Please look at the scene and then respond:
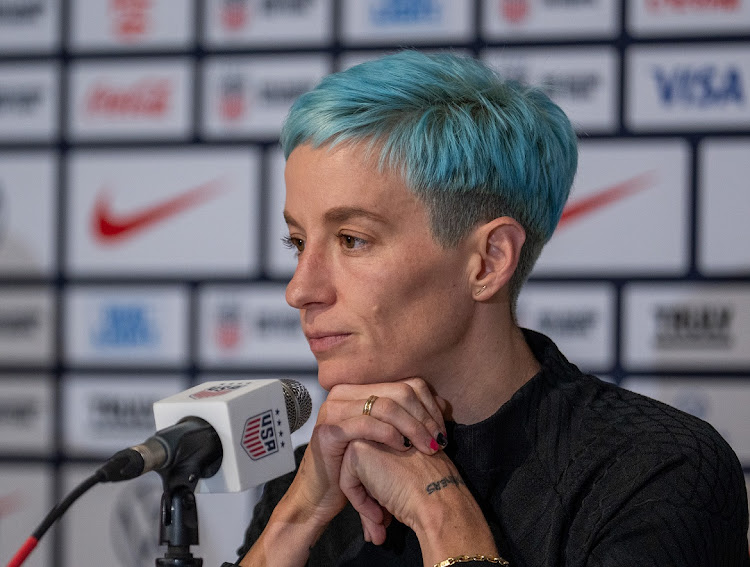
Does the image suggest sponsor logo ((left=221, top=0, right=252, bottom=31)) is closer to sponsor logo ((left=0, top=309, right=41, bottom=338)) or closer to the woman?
sponsor logo ((left=0, top=309, right=41, bottom=338))

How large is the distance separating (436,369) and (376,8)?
1856 mm

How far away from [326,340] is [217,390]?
→ 1.15 feet

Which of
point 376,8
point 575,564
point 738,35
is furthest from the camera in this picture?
point 376,8

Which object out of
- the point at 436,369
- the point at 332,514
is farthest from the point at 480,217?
the point at 332,514

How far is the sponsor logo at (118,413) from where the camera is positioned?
3.14 metres

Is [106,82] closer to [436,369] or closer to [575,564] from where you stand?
[436,369]

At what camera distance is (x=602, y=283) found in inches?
114

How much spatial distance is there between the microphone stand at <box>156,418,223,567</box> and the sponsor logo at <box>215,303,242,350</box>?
2072 millimetres

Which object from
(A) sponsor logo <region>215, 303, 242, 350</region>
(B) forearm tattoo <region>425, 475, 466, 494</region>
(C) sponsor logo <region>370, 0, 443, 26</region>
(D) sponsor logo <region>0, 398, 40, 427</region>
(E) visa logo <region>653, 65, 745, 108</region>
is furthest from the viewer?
(D) sponsor logo <region>0, 398, 40, 427</region>

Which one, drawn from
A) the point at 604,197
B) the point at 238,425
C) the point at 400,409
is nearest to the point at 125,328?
the point at 604,197

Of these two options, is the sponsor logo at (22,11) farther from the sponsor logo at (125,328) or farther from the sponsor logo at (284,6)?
the sponsor logo at (125,328)

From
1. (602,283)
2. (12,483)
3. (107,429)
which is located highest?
(602,283)

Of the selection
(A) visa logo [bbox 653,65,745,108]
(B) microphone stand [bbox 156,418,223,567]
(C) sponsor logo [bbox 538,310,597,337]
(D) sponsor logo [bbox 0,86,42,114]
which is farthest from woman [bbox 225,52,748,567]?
(D) sponsor logo [bbox 0,86,42,114]

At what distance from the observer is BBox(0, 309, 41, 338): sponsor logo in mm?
3230
